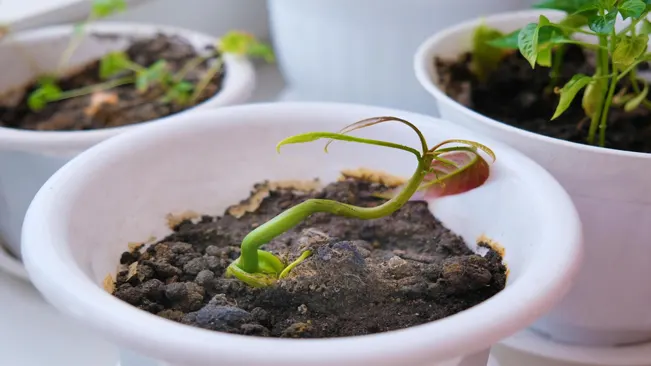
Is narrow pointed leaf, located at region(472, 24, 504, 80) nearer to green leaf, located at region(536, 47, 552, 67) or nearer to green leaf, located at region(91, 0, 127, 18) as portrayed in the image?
green leaf, located at region(536, 47, 552, 67)

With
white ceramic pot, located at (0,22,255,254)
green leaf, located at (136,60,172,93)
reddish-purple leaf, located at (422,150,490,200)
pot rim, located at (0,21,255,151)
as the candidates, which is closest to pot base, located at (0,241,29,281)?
white ceramic pot, located at (0,22,255,254)

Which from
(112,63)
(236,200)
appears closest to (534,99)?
(236,200)

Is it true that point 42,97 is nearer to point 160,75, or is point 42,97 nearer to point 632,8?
point 160,75

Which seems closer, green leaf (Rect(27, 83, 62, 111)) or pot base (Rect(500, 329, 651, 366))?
pot base (Rect(500, 329, 651, 366))

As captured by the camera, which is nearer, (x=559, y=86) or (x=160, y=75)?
(x=559, y=86)

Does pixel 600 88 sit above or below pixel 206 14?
above

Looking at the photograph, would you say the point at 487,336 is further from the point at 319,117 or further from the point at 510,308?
the point at 319,117

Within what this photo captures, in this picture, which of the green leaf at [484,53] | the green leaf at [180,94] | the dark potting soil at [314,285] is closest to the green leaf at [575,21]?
the green leaf at [484,53]
